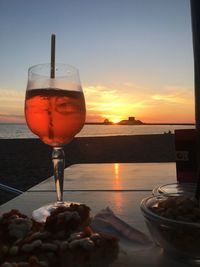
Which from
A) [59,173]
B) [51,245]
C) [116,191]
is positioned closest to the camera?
[51,245]

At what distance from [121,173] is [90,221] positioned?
964 millimetres

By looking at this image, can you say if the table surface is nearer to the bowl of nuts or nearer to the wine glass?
the bowl of nuts

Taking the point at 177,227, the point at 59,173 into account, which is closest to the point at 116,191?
the point at 59,173

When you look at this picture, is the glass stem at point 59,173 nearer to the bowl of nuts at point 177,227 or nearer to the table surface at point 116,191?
the table surface at point 116,191

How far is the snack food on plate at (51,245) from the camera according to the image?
58 cm

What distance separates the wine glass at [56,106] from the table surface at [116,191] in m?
0.16

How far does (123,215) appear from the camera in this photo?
0.98 m

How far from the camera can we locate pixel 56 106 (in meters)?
1.08

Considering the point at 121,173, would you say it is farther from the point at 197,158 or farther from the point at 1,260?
the point at 1,260

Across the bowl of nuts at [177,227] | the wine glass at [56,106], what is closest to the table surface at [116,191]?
the bowl of nuts at [177,227]

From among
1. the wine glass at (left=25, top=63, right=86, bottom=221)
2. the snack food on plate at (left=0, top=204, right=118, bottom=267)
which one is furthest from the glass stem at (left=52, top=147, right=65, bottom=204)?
the snack food on plate at (left=0, top=204, right=118, bottom=267)

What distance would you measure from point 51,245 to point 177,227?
0.23 metres

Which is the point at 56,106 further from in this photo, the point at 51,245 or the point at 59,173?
the point at 51,245

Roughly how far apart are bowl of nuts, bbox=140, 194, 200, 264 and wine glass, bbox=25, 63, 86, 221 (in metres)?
0.40
